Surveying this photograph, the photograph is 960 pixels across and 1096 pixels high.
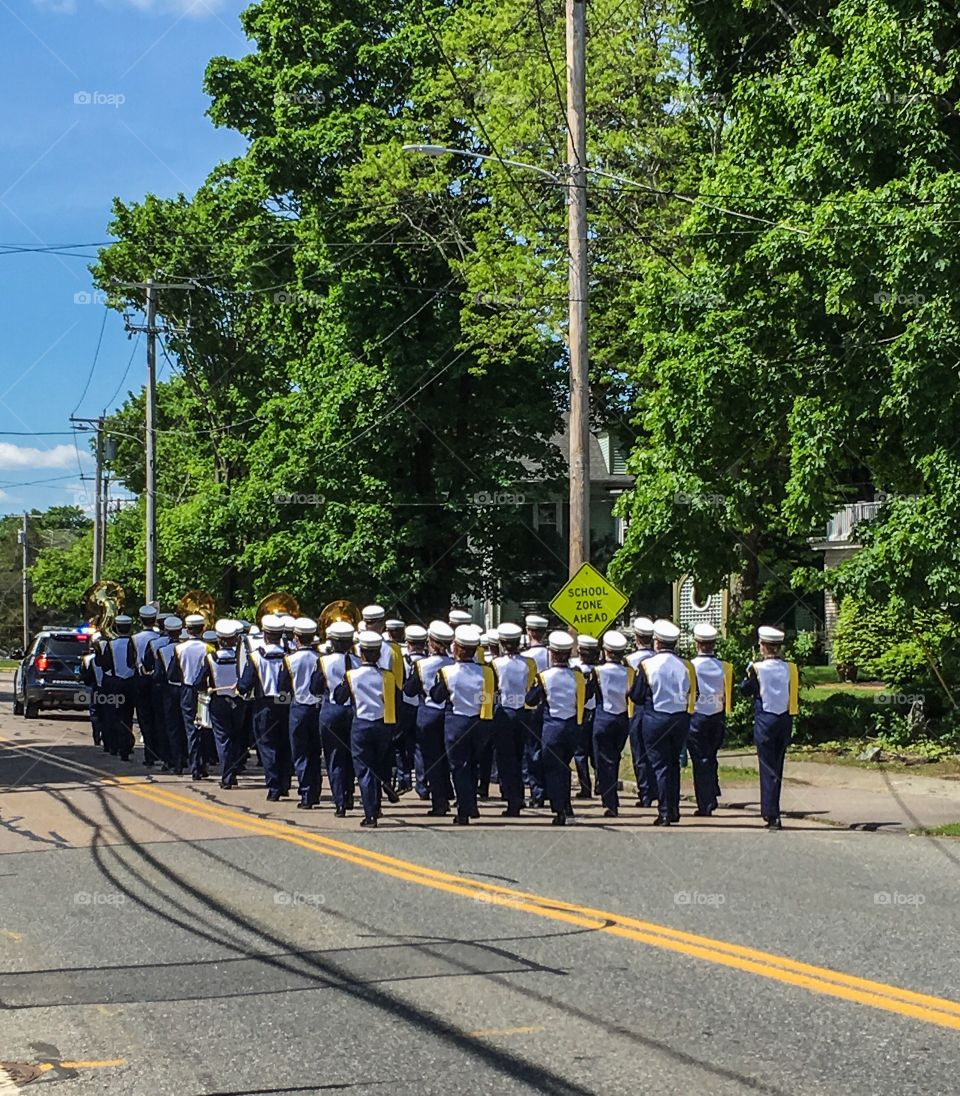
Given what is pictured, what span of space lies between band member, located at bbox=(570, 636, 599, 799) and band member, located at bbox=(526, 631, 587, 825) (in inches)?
6.9

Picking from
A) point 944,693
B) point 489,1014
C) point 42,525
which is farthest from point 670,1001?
point 42,525

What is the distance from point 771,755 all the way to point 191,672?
318 inches

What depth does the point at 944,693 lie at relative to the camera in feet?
68.1

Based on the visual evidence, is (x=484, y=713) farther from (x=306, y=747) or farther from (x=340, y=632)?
(x=306, y=747)

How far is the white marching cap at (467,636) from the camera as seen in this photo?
49.3 feet

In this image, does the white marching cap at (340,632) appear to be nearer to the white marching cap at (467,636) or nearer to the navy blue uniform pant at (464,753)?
the white marching cap at (467,636)

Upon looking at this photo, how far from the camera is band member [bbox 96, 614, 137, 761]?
69.2 ft

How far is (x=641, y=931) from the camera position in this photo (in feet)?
28.8

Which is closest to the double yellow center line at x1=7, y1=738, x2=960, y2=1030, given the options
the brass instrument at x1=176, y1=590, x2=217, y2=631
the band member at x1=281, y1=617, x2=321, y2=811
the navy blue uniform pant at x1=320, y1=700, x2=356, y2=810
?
the navy blue uniform pant at x1=320, y1=700, x2=356, y2=810

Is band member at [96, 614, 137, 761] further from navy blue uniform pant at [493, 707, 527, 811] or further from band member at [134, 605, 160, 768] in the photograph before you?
navy blue uniform pant at [493, 707, 527, 811]

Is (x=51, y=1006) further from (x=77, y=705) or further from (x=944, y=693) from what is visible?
(x=77, y=705)

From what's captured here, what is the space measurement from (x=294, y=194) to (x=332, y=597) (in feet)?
31.8

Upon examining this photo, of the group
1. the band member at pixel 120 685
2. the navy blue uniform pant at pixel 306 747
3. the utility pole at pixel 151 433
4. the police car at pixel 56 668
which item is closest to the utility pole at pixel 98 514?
the utility pole at pixel 151 433

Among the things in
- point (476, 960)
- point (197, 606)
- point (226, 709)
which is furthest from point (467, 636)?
point (197, 606)
